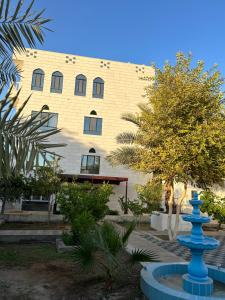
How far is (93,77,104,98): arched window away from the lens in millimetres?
29125

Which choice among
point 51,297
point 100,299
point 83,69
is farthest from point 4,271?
point 83,69

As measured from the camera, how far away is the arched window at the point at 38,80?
2750 centimetres

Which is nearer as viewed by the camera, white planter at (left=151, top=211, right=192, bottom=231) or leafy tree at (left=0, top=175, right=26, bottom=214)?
white planter at (left=151, top=211, right=192, bottom=231)

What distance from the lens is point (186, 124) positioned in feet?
44.2

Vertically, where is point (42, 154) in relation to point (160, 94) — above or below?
below

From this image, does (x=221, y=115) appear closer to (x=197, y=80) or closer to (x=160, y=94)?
(x=197, y=80)

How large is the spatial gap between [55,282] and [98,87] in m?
24.5

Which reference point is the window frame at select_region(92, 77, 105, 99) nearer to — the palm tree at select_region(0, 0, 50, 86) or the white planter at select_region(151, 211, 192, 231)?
the white planter at select_region(151, 211, 192, 231)

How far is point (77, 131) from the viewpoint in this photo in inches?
1098

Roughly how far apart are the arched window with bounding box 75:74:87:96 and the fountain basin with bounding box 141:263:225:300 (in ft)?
77.4

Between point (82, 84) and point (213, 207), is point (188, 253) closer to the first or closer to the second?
point (213, 207)

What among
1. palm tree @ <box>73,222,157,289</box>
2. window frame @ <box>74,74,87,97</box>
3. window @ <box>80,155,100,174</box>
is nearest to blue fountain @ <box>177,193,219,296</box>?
palm tree @ <box>73,222,157,289</box>

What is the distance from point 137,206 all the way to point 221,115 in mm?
8331

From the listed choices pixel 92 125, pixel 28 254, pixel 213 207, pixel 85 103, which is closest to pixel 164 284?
pixel 28 254
